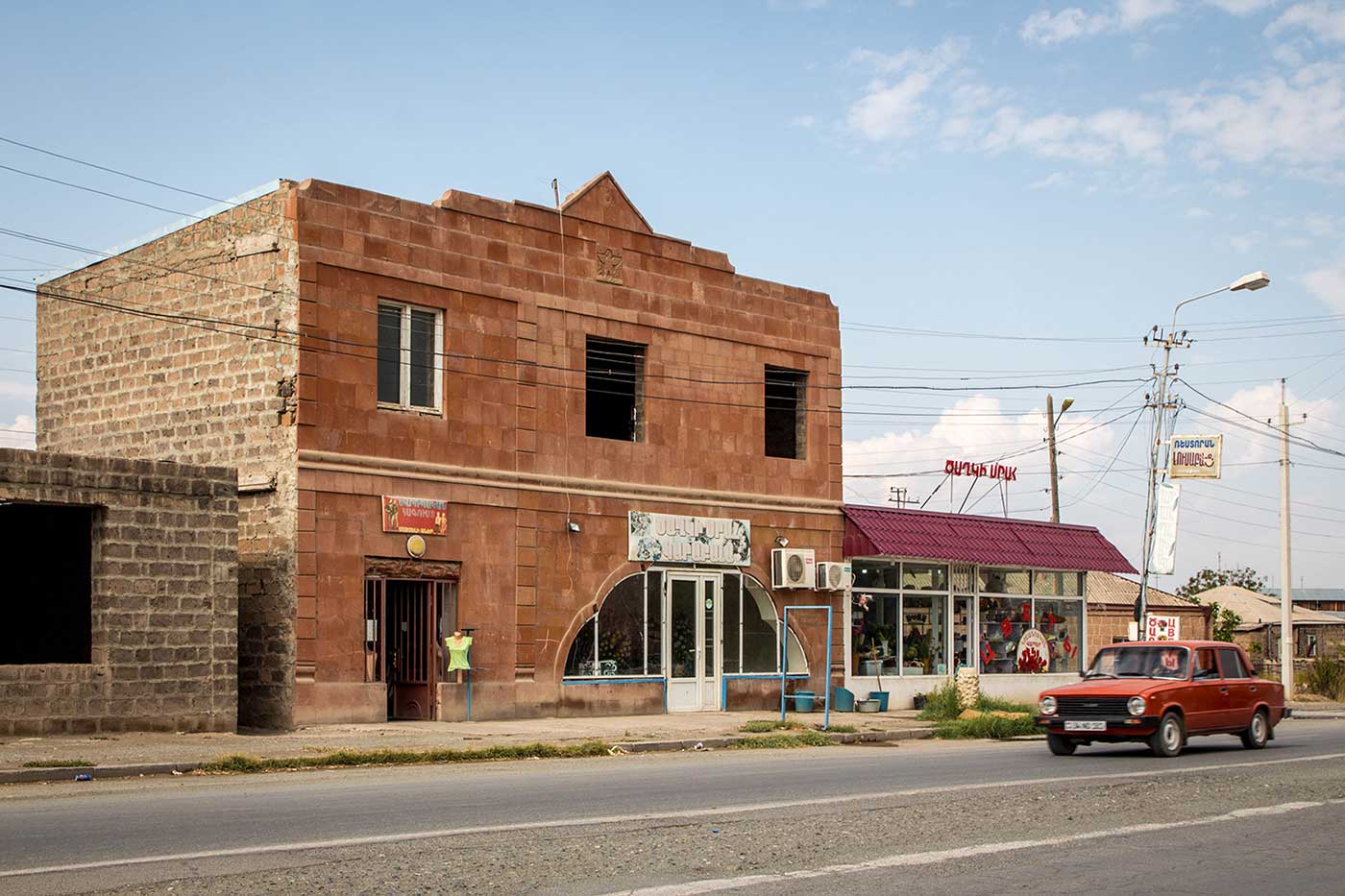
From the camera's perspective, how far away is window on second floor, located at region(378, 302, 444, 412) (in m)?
23.7

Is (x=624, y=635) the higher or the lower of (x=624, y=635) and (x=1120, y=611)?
the higher

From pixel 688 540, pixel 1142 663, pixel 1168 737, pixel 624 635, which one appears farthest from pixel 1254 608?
pixel 1168 737

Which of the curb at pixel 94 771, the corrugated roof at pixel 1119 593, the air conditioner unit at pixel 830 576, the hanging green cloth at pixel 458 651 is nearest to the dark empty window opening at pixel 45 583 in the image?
the curb at pixel 94 771

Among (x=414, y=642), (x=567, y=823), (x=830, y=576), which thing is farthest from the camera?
(x=830, y=576)

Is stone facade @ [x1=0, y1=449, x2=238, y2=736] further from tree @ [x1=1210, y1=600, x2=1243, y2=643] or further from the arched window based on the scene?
tree @ [x1=1210, y1=600, x2=1243, y2=643]

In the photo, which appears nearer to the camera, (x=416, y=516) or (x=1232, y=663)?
(x=1232, y=663)

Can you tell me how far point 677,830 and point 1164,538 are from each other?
25225mm

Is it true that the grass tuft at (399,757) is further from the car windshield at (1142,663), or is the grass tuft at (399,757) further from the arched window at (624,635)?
the car windshield at (1142,663)

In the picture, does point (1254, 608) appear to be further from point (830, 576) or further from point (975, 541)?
point (830, 576)

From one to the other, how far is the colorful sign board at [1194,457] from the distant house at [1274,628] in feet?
94.0

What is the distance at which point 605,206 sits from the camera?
27156 mm

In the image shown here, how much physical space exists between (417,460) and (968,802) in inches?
516

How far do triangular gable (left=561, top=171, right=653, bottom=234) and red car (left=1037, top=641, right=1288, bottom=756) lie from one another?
11957mm

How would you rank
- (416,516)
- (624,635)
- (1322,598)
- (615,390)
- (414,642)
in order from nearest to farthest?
(416,516) → (414,642) → (624,635) → (615,390) → (1322,598)
